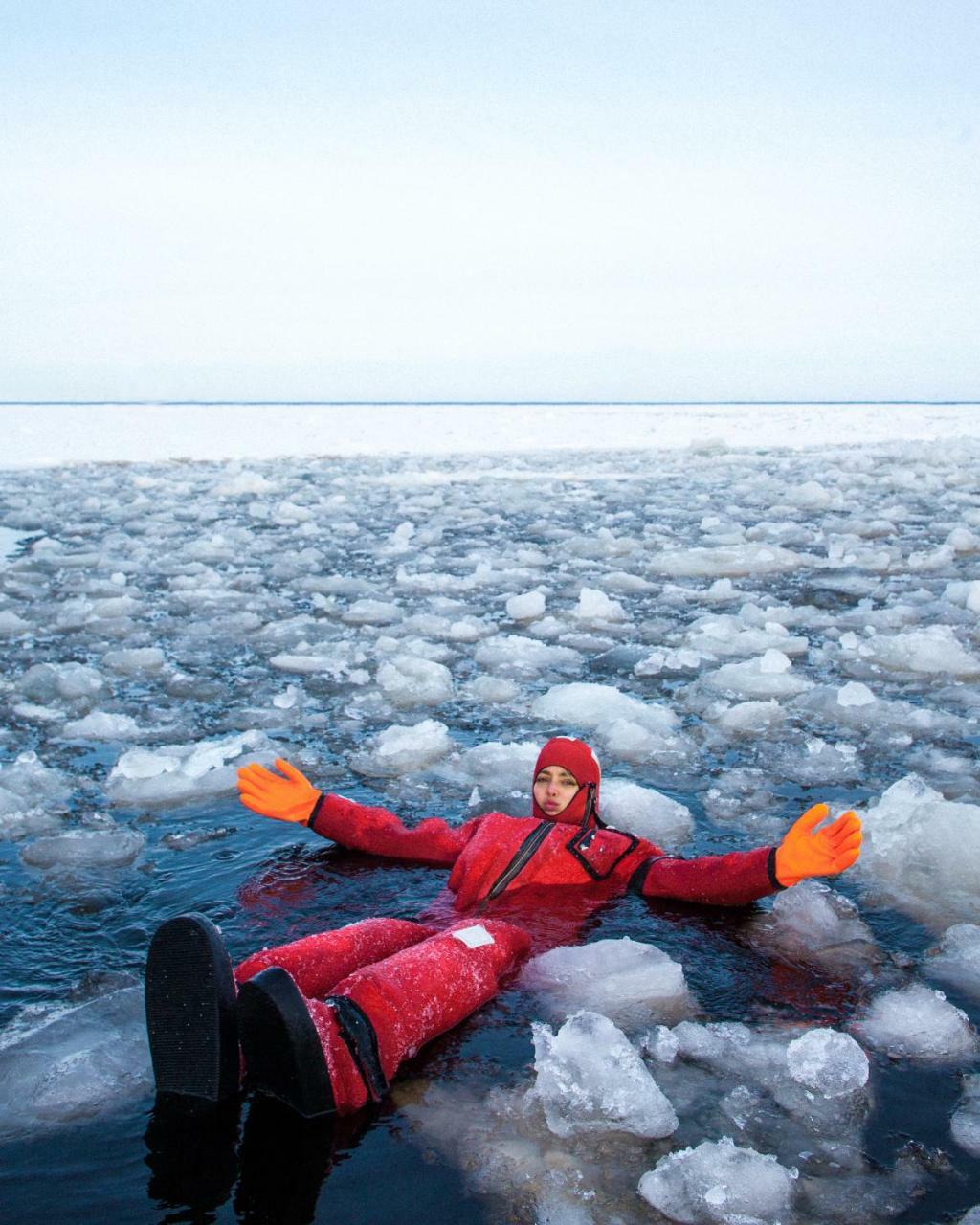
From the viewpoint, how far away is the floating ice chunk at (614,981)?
7.54 ft

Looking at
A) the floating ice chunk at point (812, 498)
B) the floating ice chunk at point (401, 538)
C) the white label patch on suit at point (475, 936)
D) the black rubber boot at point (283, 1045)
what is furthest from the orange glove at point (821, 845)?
the floating ice chunk at point (812, 498)

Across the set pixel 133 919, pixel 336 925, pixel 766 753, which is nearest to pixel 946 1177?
pixel 336 925

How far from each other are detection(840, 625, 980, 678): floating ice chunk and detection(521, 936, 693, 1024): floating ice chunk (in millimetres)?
2894

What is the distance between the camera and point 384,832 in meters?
3.09

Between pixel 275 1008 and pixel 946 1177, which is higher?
pixel 275 1008

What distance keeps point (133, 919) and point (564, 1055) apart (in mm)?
1234

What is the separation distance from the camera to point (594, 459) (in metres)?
18.1

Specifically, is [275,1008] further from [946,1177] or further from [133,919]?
[946,1177]

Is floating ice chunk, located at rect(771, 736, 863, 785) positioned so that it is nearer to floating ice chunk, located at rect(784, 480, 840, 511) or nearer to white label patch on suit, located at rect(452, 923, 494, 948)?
white label patch on suit, located at rect(452, 923, 494, 948)

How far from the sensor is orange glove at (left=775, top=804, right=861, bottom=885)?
2.52 meters

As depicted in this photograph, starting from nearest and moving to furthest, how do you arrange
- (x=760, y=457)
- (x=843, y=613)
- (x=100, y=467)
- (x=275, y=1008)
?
(x=275, y=1008) → (x=843, y=613) → (x=100, y=467) → (x=760, y=457)

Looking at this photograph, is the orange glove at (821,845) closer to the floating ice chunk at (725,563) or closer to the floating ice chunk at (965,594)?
the floating ice chunk at (965,594)

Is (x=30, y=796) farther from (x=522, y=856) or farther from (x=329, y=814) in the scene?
(x=522, y=856)

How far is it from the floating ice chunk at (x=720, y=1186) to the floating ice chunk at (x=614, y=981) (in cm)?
49
